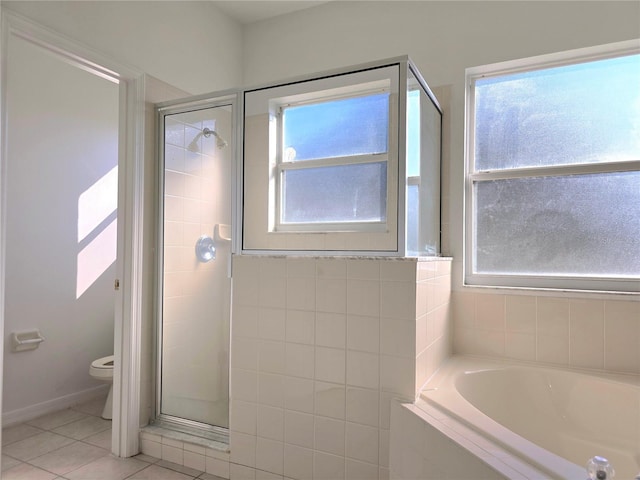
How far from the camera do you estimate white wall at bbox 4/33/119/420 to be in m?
2.68

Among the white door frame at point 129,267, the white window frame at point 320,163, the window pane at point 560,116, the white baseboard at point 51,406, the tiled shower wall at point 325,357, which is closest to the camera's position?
the tiled shower wall at point 325,357

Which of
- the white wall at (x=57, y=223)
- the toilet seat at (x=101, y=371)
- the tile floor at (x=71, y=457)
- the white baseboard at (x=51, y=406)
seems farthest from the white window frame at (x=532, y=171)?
the white baseboard at (x=51, y=406)

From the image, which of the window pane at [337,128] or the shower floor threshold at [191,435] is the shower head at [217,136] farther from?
the shower floor threshold at [191,435]

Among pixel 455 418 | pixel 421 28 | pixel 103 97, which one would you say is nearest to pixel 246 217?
pixel 455 418

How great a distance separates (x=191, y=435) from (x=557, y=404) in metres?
1.79

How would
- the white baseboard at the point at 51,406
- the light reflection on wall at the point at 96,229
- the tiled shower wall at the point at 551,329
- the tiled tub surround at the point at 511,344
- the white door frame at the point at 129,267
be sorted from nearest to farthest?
1. the tiled tub surround at the point at 511,344
2. the tiled shower wall at the point at 551,329
3. the white door frame at the point at 129,267
4. the white baseboard at the point at 51,406
5. the light reflection on wall at the point at 96,229

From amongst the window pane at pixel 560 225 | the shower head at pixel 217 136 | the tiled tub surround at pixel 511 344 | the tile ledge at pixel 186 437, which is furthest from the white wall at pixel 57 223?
the window pane at pixel 560 225

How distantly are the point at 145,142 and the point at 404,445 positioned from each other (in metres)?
1.97

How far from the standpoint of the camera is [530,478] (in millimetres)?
1043

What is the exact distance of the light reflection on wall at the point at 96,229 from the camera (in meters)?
3.07

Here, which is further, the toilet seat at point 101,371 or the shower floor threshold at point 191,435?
the toilet seat at point 101,371

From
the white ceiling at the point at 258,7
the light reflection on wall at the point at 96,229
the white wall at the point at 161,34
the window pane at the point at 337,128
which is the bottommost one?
A: the light reflection on wall at the point at 96,229

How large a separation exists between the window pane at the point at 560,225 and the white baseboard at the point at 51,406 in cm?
286

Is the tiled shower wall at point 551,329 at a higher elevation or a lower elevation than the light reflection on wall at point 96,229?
lower
